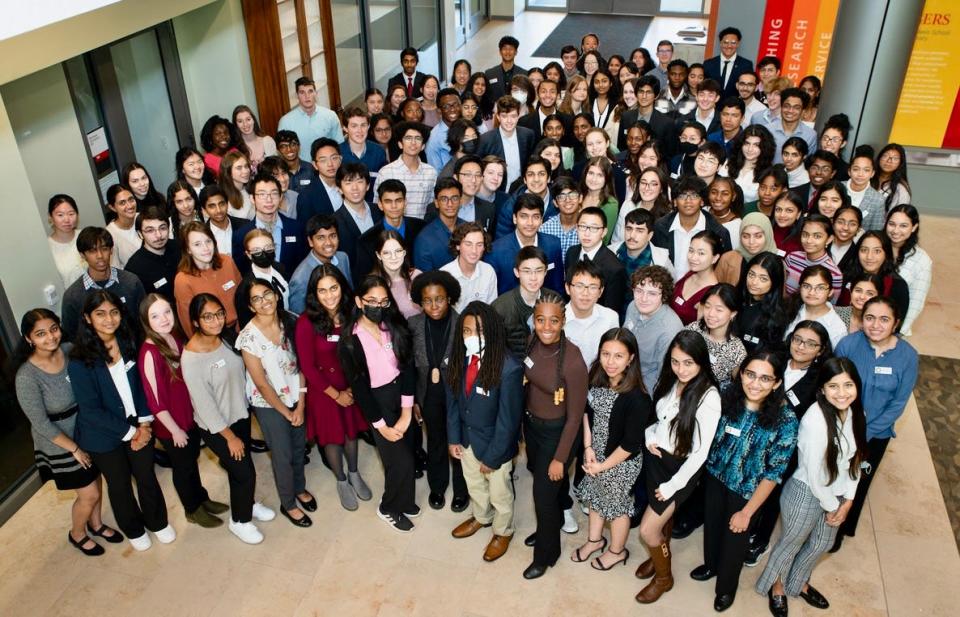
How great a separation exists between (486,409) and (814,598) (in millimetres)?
2157

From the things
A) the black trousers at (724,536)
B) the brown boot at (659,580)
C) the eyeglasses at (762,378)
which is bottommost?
the brown boot at (659,580)

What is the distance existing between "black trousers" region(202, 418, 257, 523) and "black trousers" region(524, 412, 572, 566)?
5.61ft

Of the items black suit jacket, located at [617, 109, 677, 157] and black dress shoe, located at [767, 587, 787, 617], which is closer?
black dress shoe, located at [767, 587, 787, 617]

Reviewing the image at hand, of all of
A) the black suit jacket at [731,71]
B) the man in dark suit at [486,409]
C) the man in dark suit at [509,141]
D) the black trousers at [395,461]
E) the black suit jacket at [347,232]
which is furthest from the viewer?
the black suit jacket at [731,71]

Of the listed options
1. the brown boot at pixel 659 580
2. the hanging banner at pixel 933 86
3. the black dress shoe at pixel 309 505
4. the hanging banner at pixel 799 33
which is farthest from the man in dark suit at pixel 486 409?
the hanging banner at pixel 799 33

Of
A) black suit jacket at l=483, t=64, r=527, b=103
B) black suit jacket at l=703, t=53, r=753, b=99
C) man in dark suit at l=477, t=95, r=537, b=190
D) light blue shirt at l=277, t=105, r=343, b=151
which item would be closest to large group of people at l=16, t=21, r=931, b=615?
man in dark suit at l=477, t=95, r=537, b=190

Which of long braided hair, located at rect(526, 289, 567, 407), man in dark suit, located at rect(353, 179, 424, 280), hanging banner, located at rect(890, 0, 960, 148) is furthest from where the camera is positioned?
hanging banner, located at rect(890, 0, 960, 148)

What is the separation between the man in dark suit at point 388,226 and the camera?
5.00 meters

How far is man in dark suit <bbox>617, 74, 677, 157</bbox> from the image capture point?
23.6 ft

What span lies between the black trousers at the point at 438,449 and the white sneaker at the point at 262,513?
1.04 metres

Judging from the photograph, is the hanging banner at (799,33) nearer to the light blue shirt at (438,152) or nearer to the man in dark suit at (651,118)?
the man in dark suit at (651,118)

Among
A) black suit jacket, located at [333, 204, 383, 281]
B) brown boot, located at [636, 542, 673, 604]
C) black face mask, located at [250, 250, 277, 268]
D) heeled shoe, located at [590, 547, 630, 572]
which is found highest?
black face mask, located at [250, 250, 277, 268]

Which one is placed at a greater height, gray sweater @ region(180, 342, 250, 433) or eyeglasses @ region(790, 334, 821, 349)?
eyeglasses @ region(790, 334, 821, 349)

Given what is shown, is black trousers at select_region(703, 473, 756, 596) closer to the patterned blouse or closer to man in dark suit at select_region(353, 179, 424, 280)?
the patterned blouse
